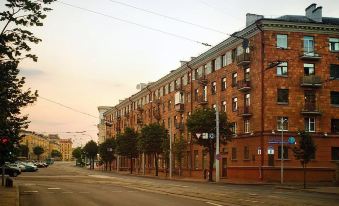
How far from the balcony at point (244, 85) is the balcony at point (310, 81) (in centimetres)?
532

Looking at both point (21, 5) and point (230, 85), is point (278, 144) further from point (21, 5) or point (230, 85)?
point (21, 5)

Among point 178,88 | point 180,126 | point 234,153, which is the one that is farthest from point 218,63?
point 180,126

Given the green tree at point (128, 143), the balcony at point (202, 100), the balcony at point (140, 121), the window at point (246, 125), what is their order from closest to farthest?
the window at point (246, 125) → the balcony at point (202, 100) → the green tree at point (128, 143) → the balcony at point (140, 121)

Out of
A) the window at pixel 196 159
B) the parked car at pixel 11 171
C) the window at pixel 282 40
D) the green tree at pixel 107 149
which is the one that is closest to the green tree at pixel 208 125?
the window at pixel 282 40

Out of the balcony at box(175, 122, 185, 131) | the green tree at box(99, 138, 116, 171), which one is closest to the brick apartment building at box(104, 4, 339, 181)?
the balcony at box(175, 122, 185, 131)

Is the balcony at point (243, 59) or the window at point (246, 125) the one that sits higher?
the balcony at point (243, 59)

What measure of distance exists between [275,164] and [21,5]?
39.1m

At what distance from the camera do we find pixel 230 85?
182 ft

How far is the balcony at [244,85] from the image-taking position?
5096 cm

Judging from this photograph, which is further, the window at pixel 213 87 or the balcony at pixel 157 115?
the balcony at pixel 157 115

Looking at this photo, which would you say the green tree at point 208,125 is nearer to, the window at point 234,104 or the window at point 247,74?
the window at point 234,104

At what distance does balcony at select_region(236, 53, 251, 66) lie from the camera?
5100 centimetres

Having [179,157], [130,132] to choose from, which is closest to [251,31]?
[179,157]

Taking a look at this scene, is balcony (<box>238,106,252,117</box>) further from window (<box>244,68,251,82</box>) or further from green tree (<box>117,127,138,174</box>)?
green tree (<box>117,127,138,174</box>)
